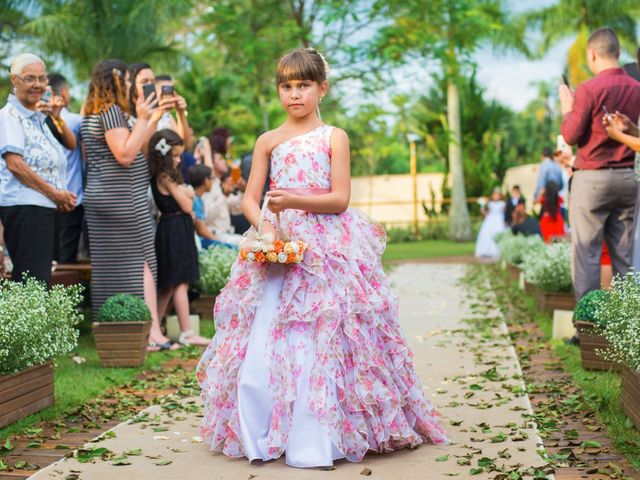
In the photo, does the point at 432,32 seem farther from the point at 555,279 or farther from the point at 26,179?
the point at 26,179

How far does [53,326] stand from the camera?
592cm

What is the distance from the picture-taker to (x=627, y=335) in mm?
5129

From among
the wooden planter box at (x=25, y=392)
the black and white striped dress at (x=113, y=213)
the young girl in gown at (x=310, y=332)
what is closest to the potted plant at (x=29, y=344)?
the wooden planter box at (x=25, y=392)

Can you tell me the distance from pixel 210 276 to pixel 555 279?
358cm

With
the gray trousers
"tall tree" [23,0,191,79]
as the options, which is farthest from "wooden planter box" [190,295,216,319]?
"tall tree" [23,0,191,79]

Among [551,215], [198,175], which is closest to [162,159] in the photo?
[198,175]

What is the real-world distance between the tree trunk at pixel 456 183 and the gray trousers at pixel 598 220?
2301 centimetres

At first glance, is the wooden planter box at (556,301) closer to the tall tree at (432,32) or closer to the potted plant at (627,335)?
the potted plant at (627,335)

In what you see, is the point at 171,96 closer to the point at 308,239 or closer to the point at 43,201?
the point at 43,201

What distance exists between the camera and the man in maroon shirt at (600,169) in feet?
24.3

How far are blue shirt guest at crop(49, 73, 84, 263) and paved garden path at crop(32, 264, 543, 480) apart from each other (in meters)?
3.47

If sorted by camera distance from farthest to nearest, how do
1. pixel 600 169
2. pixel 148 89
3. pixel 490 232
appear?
1. pixel 490 232
2. pixel 148 89
3. pixel 600 169

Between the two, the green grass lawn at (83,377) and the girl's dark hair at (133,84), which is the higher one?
the girl's dark hair at (133,84)

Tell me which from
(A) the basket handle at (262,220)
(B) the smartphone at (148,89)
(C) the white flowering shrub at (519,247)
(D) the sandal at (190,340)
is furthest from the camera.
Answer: (C) the white flowering shrub at (519,247)
